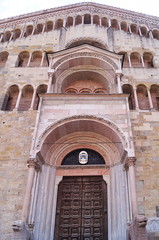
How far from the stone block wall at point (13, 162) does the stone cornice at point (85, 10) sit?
916cm

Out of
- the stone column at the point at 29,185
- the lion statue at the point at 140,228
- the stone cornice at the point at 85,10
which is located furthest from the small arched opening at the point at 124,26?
the lion statue at the point at 140,228

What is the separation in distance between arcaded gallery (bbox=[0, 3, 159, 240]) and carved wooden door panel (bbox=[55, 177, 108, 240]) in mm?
36

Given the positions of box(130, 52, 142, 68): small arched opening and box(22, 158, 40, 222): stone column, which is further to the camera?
box(130, 52, 142, 68): small arched opening

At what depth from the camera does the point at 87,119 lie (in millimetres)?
9617

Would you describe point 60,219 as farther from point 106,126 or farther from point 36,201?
point 106,126

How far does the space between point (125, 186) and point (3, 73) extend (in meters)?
9.61

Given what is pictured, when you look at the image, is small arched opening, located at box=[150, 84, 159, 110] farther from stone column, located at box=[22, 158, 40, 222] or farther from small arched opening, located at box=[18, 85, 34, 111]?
stone column, located at box=[22, 158, 40, 222]

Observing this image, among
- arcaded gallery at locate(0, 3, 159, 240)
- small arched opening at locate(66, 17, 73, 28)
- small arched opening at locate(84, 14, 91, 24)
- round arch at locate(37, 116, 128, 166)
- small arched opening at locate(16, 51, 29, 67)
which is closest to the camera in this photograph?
arcaded gallery at locate(0, 3, 159, 240)

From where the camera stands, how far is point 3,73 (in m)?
13.2

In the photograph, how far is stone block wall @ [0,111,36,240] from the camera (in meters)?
8.38

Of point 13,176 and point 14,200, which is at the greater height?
point 13,176

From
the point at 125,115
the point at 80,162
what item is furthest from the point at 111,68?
the point at 80,162

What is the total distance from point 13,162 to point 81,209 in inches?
139

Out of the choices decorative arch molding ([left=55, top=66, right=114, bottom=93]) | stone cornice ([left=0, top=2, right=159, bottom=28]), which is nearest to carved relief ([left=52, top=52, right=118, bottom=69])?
decorative arch molding ([left=55, top=66, right=114, bottom=93])
